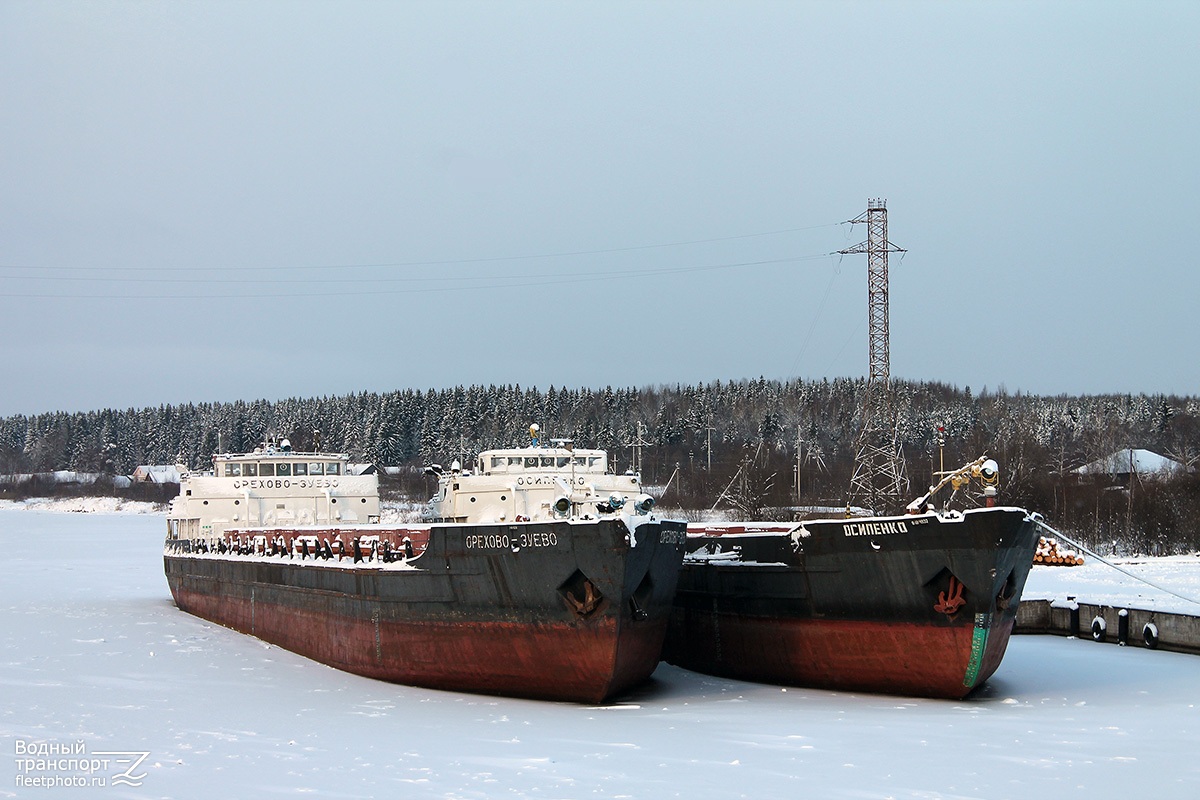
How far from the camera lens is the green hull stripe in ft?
66.1

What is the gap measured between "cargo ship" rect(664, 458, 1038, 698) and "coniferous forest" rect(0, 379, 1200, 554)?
23.6 m

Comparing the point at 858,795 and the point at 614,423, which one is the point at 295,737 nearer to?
the point at 858,795

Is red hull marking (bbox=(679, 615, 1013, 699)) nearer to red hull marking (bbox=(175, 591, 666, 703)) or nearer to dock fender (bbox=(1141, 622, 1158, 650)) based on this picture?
red hull marking (bbox=(175, 591, 666, 703))

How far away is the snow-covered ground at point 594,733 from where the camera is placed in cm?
1441

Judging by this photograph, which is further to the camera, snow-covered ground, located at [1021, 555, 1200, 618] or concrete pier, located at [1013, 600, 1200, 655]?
snow-covered ground, located at [1021, 555, 1200, 618]

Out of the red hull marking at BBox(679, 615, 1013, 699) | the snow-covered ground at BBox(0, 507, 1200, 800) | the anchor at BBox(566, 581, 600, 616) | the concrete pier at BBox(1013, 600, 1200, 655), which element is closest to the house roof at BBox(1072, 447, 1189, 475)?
the concrete pier at BBox(1013, 600, 1200, 655)

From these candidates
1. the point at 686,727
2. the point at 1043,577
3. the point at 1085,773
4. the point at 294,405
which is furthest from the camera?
the point at 294,405

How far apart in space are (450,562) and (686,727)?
594 cm

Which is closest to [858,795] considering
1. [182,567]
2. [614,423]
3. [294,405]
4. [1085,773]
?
[1085,773]

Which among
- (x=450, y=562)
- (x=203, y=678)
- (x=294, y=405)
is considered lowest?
(x=203, y=678)

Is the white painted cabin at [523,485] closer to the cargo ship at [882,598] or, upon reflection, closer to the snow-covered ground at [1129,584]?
the cargo ship at [882,598]

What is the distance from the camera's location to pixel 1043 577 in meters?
41.0

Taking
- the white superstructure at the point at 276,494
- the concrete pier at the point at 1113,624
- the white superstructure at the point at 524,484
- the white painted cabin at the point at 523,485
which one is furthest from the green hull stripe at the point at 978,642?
the white superstructure at the point at 276,494

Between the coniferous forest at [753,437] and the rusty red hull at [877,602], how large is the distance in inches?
924
